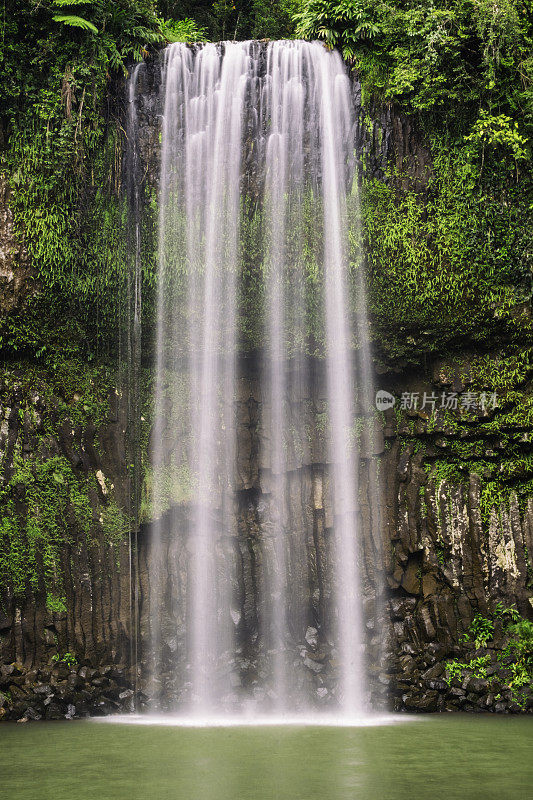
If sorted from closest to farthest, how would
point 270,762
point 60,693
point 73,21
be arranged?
1. point 270,762
2. point 60,693
3. point 73,21

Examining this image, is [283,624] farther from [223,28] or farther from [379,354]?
[223,28]

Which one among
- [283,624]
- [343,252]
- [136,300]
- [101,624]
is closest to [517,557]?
[283,624]

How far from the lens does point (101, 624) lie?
10930 millimetres

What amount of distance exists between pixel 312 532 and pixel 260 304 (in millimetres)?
3586

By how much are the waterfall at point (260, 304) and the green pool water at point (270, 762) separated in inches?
120

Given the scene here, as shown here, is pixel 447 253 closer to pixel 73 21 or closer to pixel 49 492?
pixel 73 21

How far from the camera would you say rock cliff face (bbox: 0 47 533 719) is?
10.6 metres

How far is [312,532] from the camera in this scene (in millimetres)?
11641

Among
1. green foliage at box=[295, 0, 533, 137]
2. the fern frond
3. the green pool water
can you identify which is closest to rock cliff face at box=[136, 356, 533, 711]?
the green pool water

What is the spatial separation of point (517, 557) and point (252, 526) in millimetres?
3864

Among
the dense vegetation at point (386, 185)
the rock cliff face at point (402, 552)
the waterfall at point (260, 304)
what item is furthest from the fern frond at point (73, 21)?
the rock cliff face at point (402, 552)

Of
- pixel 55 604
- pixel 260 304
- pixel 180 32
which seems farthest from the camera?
pixel 180 32

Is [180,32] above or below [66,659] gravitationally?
above

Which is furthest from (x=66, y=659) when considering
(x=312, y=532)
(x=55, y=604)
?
(x=312, y=532)
